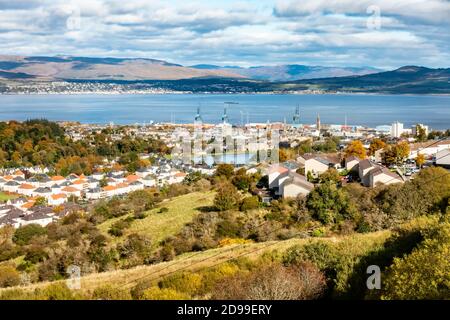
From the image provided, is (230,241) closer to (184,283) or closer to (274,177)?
(184,283)

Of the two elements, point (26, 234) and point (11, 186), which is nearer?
point (26, 234)

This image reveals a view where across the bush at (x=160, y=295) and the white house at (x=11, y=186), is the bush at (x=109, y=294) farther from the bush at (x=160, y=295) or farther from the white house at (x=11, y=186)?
the white house at (x=11, y=186)

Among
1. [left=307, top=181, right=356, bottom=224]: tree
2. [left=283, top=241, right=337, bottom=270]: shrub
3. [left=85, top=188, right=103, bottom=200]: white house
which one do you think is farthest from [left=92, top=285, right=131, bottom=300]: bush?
[left=85, top=188, right=103, bottom=200]: white house

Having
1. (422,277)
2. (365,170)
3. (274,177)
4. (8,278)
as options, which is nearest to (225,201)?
(274,177)

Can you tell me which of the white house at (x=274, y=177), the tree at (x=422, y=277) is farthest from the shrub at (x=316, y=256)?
the white house at (x=274, y=177)
